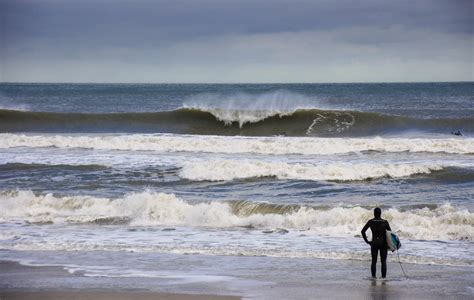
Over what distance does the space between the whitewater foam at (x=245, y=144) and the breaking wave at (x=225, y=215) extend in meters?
9.18

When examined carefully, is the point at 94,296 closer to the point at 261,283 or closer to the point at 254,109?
the point at 261,283

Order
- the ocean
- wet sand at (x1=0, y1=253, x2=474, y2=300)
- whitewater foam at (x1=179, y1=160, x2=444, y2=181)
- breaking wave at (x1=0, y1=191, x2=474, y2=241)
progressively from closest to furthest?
wet sand at (x1=0, y1=253, x2=474, y2=300) → the ocean → breaking wave at (x1=0, y1=191, x2=474, y2=241) → whitewater foam at (x1=179, y1=160, x2=444, y2=181)

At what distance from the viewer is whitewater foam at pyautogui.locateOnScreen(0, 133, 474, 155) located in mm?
25453

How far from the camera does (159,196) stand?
55.2ft

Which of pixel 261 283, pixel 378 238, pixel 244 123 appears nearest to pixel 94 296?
pixel 261 283

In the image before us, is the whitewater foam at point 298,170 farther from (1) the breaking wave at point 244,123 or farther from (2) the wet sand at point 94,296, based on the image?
(1) the breaking wave at point 244,123

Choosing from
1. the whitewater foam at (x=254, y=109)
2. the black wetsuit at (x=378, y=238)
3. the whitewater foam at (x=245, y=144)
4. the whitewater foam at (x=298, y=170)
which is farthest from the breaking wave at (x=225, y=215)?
the whitewater foam at (x=254, y=109)

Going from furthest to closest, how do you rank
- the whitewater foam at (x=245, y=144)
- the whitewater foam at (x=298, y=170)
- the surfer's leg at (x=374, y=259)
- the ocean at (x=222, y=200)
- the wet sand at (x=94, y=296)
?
the whitewater foam at (x=245, y=144)
the whitewater foam at (x=298, y=170)
the ocean at (x=222, y=200)
the surfer's leg at (x=374, y=259)
the wet sand at (x=94, y=296)

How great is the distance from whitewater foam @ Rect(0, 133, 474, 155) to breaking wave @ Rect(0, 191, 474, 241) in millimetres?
9180

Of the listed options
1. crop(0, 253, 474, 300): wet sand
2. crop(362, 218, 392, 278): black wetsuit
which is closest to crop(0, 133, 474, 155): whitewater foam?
crop(0, 253, 474, 300): wet sand

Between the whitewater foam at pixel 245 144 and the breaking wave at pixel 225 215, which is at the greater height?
the whitewater foam at pixel 245 144

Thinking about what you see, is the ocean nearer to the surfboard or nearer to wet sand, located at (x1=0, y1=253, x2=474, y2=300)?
wet sand, located at (x1=0, y1=253, x2=474, y2=300)

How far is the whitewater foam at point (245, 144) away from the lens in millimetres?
25453

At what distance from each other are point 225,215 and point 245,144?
11.2 m
